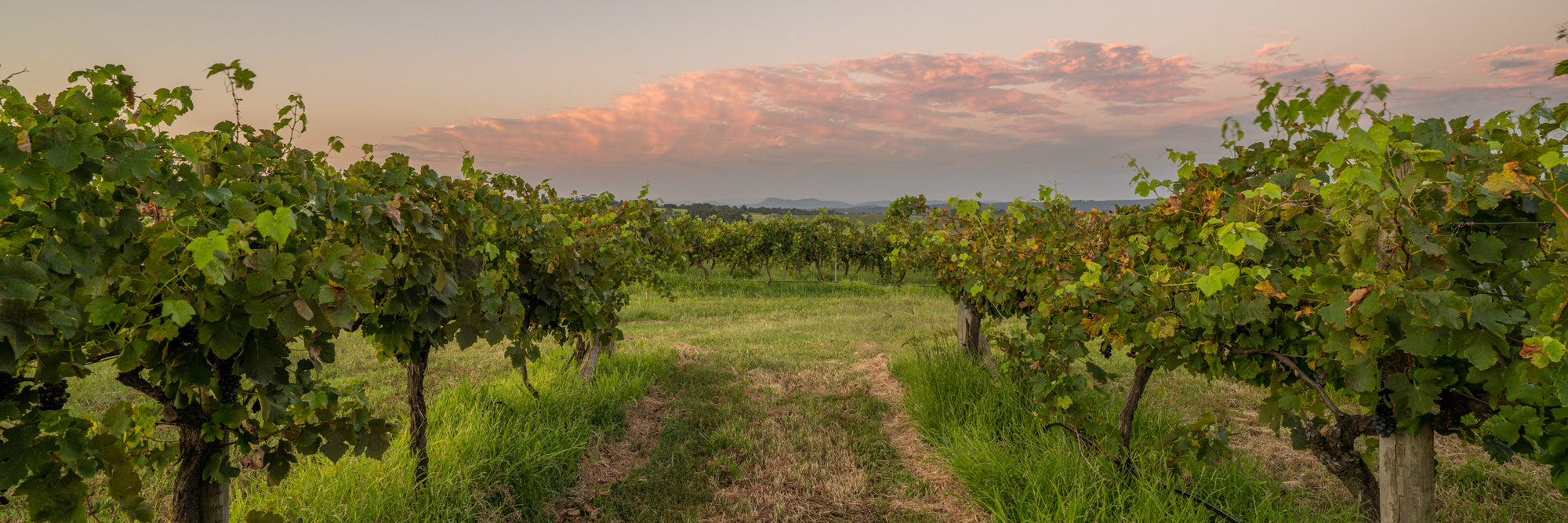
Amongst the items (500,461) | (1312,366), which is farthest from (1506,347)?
(500,461)

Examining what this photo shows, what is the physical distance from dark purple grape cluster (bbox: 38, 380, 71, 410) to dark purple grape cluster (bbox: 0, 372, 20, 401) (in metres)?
0.05

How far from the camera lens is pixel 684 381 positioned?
6285 mm

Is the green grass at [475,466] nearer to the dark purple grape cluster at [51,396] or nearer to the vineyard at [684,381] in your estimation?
the vineyard at [684,381]

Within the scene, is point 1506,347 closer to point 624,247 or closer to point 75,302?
point 75,302

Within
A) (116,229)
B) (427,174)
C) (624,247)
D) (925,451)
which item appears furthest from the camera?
(624,247)

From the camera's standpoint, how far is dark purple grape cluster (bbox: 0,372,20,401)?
1.52m

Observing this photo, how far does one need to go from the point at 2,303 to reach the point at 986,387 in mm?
5142

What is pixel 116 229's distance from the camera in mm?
1588

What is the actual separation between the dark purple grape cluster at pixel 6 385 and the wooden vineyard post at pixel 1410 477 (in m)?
4.31

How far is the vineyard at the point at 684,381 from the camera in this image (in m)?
1.55

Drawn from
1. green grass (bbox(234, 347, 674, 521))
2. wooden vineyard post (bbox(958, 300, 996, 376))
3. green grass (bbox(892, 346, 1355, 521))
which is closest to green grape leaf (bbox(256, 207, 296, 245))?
green grass (bbox(234, 347, 674, 521))

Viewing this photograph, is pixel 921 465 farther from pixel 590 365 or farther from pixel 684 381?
pixel 590 365

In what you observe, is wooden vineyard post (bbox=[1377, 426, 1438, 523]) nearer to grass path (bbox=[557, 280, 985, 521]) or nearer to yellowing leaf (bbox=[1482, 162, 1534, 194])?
yellowing leaf (bbox=[1482, 162, 1534, 194])

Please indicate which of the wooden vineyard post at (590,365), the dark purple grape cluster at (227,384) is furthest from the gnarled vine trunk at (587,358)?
the dark purple grape cluster at (227,384)
